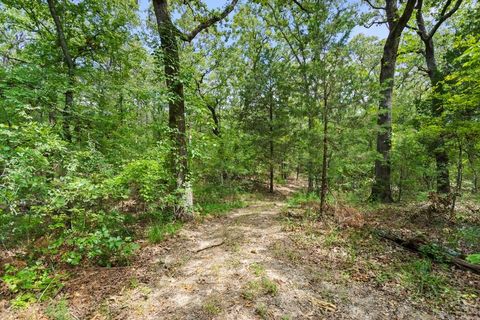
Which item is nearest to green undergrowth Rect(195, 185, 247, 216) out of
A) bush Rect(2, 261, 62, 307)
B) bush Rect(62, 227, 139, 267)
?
bush Rect(62, 227, 139, 267)

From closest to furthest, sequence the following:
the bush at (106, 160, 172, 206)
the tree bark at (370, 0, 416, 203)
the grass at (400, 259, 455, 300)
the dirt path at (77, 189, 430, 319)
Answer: the dirt path at (77, 189, 430, 319) < the grass at (400, 259, 455, 300) < the bush at (106, 160, 172, 206) < the tree bark at (370, 0, 416, 203)

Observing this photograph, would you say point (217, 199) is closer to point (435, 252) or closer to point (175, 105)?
point (175, 105)

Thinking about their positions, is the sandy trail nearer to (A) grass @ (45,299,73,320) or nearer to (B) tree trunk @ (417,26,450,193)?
(A) grass @ (45,299,73,320)

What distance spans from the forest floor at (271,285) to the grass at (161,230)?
0.23 meters

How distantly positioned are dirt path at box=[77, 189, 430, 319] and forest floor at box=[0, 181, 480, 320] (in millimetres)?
12

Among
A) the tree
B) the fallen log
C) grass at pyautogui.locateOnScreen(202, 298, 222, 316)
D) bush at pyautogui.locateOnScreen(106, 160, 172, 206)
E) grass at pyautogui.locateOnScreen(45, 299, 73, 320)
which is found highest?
the tree

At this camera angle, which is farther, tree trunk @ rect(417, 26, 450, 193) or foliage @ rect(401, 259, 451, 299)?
tree trunk @ rect(417, 26, 450, 193)

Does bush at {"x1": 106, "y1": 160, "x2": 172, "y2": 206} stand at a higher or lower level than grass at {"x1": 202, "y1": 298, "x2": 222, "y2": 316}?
higher

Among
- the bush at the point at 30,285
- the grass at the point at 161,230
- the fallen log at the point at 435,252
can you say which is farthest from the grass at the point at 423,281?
the bush at the point at 30,285

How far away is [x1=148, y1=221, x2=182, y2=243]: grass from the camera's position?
5.07m

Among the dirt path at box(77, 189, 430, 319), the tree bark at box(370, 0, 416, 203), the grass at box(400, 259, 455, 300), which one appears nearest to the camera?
the dirt path at box(77, 189, 430, 319)

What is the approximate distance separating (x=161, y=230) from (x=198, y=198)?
3669mm

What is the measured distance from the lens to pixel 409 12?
727 centimetres

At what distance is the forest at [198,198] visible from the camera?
310cm
